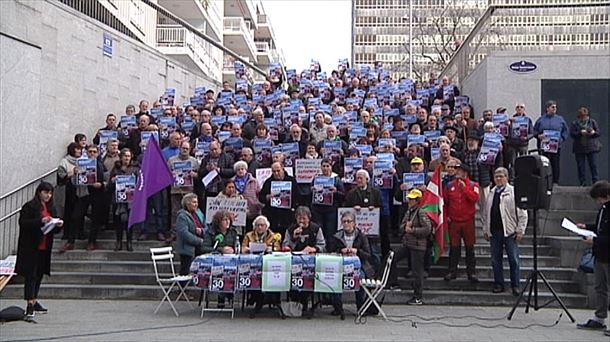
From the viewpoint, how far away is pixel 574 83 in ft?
63.6

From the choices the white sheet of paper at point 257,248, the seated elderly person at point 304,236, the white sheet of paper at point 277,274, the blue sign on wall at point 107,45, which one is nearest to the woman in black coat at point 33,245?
the white sheet of paper at point 257,248

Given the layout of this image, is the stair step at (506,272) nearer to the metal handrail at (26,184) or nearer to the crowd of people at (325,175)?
the crowd of people at (325,175)

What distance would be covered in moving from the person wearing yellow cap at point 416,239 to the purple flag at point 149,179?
14.7 feet

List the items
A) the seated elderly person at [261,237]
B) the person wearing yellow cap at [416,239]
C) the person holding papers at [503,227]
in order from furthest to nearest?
the person holding papers at [503,227]
the person wearing yellow cap at [416,239]
the seated elderly person at [261,237]

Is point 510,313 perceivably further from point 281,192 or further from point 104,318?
point 104,318

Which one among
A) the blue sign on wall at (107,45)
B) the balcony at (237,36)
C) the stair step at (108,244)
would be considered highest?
the balcony at (237,36)

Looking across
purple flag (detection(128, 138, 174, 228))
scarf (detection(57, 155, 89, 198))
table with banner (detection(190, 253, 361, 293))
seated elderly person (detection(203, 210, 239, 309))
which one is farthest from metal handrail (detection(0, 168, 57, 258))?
table with banner (detection(190, 253, 361, 293))

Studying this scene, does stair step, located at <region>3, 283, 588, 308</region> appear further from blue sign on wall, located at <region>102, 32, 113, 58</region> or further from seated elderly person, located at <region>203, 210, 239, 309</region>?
blue sign on wall, located at <region>102, 32, 113, 58</region>

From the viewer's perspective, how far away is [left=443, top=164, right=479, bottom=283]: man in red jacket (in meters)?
13.0

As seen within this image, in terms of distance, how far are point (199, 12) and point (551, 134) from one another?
35.8m

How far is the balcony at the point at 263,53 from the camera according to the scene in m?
72.4

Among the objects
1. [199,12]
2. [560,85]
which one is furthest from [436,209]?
[199,12]

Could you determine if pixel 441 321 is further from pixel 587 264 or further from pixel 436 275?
pixel 587 264

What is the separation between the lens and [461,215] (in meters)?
13.1
